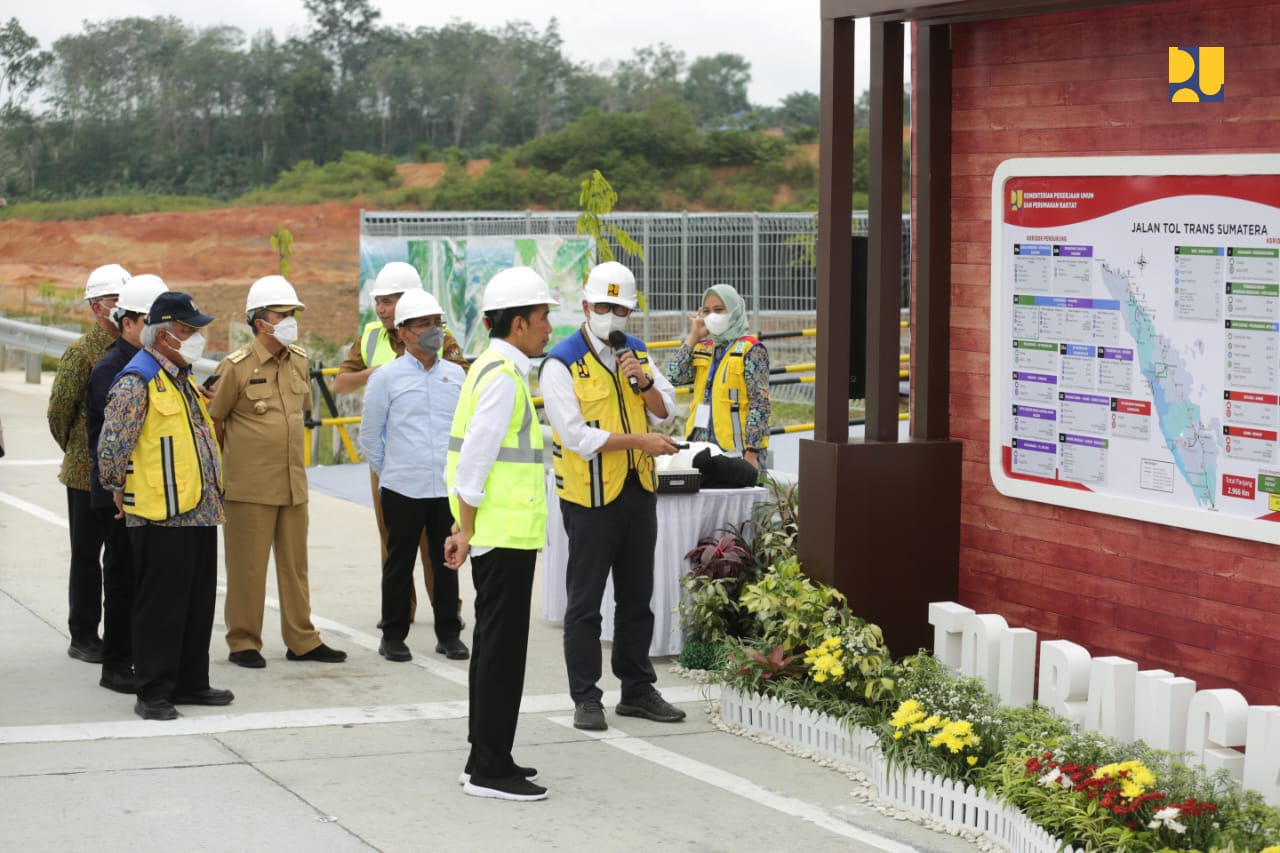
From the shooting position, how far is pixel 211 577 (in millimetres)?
7668

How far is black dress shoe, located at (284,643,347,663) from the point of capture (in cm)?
857

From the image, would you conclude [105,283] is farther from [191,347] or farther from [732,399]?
[732,399]

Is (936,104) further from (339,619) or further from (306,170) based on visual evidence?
(306,170)

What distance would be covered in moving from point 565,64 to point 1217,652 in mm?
74102

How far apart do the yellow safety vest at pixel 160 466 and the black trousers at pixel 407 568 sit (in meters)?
1.46

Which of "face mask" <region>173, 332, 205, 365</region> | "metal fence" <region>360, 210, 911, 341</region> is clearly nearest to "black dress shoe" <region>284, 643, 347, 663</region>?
"face mask" <region>173, 332, 205, 365</region>

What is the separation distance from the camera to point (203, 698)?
7621mm

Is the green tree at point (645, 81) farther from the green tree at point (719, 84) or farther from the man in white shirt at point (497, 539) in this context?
the man in white shirt at point (497, 539)

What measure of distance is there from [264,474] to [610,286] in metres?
2.09

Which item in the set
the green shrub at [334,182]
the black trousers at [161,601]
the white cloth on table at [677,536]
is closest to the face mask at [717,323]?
the white cloth on table at [677,536]

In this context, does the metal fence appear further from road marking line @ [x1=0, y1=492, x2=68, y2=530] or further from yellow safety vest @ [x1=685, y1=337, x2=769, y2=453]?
yellow safety vest @ [x1=685, y1=337, x2=769, y2=453]

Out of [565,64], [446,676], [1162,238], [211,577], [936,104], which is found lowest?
[446,676]

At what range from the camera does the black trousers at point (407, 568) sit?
867 cm

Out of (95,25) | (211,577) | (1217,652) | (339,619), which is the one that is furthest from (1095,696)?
(95,25)
